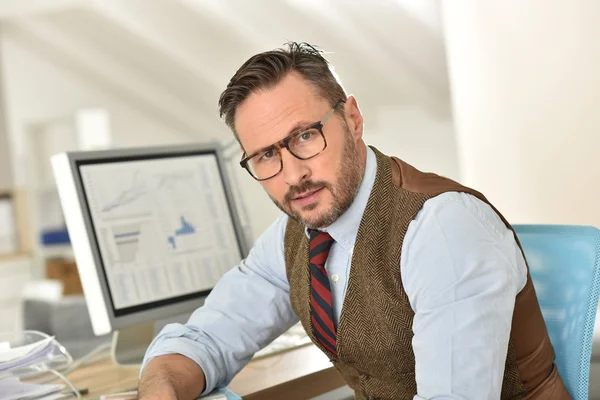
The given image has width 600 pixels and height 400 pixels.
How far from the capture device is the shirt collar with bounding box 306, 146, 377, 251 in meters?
1.30

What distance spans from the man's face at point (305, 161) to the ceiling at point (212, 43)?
8.77ft

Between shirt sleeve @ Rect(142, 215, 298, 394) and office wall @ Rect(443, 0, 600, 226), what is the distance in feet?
4.02

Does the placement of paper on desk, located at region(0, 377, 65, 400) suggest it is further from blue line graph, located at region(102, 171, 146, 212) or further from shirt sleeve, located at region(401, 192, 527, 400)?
shirt sleeve, located at region(401, 192, 527, 400)

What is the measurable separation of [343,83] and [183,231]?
281 cm

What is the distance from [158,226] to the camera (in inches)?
69.2

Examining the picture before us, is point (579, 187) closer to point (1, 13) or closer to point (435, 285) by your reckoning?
point (435, 285)

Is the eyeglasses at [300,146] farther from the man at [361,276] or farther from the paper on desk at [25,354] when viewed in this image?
the paper on desk at [25,354]

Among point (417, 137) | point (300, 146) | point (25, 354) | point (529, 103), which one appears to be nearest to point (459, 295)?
point (300, 146)

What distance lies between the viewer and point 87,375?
1.65 m

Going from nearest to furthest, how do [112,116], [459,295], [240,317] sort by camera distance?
[459,295] < [240,317] < [112,116]

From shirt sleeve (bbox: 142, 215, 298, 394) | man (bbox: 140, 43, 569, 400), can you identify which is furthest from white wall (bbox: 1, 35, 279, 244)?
man (bbox: 140, 43, 569, 400)

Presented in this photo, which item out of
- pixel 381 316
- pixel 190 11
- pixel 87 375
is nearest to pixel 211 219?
pixel 87 375

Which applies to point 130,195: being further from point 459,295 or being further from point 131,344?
point 459,295

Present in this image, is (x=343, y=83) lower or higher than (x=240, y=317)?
higher
